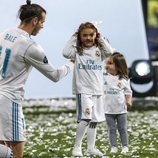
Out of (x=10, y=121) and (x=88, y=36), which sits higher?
(x=88, y=36)

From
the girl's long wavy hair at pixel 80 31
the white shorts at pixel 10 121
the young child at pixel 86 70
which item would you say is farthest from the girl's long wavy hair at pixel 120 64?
the white shorts at pixel 10 121

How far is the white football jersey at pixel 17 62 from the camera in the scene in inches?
350

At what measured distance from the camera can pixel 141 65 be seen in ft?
136

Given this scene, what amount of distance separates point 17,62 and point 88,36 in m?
3.48

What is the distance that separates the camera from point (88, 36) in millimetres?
12281

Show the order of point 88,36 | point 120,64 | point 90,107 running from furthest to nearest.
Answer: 1. point 120,64
2. point 90,107
3. point 88,36

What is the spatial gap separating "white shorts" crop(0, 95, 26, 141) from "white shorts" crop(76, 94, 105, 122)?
11.1ft

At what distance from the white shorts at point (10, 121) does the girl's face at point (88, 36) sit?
3.52 m

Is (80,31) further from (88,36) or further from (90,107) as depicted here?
(90,107)

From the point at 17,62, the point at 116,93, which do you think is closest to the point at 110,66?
the point at 116,93

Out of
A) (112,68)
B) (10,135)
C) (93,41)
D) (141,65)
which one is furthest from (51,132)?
(141,65)

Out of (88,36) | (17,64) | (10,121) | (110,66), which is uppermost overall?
(88,36)

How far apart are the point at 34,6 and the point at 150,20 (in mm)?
43569

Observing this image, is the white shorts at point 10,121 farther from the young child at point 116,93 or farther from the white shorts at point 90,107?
the young child at point 116,93
